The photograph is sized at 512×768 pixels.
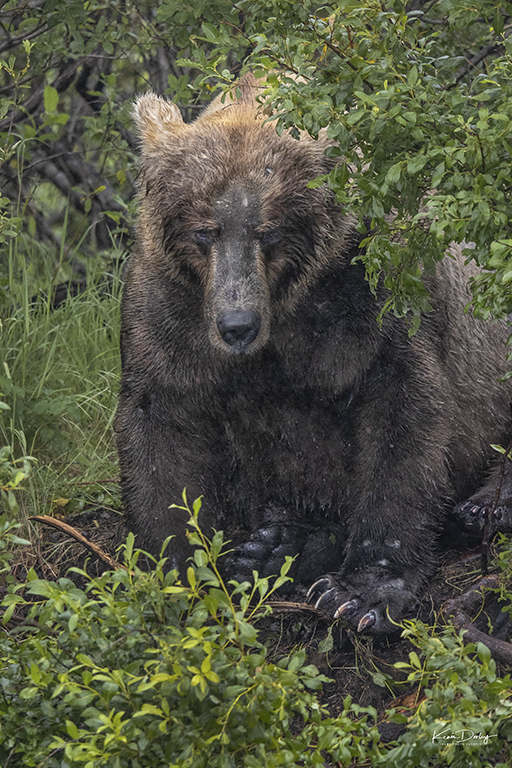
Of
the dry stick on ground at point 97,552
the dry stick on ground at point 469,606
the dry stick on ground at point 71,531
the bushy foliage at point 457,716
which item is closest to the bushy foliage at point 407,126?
the bushy foliage at point 457,716

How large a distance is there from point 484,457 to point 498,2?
2.16 m

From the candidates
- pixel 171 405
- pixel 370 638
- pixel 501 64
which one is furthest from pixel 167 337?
pixel 501 64

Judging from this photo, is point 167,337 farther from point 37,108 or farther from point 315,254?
point 37,108

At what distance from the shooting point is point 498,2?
8.53ft

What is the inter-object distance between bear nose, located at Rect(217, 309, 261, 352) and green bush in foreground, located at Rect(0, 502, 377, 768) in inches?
40.0

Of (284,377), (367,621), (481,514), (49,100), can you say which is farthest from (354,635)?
(49,100)

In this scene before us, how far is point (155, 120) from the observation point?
12.1 feet

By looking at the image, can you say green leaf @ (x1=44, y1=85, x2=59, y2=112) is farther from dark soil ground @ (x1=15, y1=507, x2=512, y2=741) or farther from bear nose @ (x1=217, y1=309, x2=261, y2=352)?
bear nose @ (x1=217, y1=309, x2=261, y2=352)

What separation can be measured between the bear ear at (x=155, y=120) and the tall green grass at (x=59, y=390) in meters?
1.28

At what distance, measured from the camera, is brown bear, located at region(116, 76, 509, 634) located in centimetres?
343

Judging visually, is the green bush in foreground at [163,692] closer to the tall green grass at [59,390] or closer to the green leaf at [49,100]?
the tall green grass at [59,390]

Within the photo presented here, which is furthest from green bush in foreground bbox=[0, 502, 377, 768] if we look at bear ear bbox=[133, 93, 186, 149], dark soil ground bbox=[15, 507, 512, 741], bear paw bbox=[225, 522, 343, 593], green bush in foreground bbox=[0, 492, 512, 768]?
bear ear bbox=[133, 93, 186, 149]

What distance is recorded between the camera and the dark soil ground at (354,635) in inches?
135

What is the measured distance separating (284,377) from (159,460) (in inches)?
23.9
